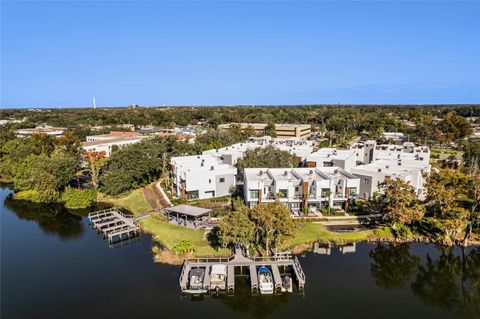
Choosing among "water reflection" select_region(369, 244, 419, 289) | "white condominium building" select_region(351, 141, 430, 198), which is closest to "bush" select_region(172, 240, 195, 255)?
"water reflection" select_region(369, 244, 419, 289)

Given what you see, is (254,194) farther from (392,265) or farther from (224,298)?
(392,265)

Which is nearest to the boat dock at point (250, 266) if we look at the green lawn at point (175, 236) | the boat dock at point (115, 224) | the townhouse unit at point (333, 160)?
the green lawn at point (175, 236)

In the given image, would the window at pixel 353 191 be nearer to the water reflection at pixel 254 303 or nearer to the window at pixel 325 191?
the window at pixel 325 191

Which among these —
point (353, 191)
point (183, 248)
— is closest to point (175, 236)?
point (183, 248)

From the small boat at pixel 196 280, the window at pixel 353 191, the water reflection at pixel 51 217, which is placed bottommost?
the water reflection at pixel 51 217

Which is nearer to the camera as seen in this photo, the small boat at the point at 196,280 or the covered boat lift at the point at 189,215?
the small boat at the point at 196,280

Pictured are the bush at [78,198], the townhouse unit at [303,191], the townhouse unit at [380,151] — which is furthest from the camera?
the townhouse unit at [380,151]

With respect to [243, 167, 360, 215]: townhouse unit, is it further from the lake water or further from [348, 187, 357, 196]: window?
the lake water
